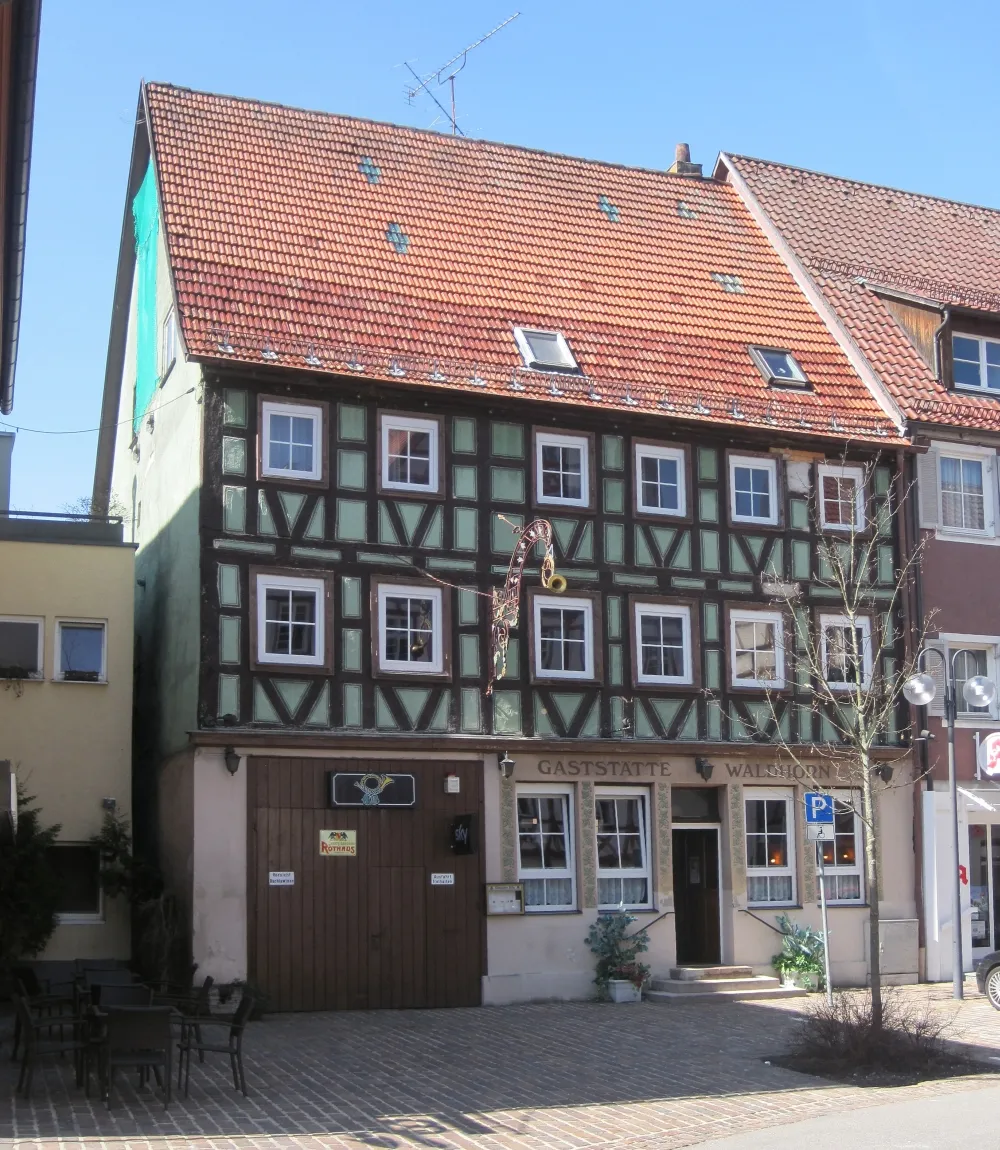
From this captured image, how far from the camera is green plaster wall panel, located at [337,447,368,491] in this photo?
22609 mm

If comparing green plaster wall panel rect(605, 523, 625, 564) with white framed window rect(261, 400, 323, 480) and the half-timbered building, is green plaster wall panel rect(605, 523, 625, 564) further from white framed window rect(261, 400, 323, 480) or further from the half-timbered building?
white framed window rect(261, 400, 323, 480)

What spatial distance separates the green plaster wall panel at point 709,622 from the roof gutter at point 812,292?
4270mm

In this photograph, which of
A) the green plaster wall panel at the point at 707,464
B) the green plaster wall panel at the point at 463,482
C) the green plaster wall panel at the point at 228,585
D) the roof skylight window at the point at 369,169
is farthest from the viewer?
the roof skylight window at the point at 369,169

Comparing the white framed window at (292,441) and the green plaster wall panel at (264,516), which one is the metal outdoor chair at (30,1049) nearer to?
the green plaster wall panel at (264,516)

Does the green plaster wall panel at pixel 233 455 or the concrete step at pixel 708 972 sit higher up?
the green plaster wall panel at pixel 233 455

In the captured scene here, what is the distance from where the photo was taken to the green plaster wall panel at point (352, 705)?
72.0 feet

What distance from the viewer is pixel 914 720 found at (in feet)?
83.7

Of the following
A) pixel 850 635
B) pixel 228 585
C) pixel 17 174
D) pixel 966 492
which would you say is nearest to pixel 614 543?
pixel 850 635

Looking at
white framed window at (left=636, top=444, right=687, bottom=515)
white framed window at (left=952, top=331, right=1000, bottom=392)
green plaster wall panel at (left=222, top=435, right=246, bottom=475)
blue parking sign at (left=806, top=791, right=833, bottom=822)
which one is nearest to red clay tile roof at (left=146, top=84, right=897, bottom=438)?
white framed window at (left=636, top=444, right=687, bottom=515)

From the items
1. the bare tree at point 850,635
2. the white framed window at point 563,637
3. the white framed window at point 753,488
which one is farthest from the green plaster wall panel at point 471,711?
the white framed window at point 753,488

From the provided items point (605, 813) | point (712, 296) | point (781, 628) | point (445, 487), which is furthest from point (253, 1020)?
point (712, 296)

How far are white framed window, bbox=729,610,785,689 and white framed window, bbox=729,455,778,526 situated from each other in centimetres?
144

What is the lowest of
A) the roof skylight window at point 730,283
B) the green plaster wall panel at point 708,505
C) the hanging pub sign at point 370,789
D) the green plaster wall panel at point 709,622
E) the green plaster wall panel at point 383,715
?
the hanging pub sign at point 370,789

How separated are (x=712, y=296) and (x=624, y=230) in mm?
2205
